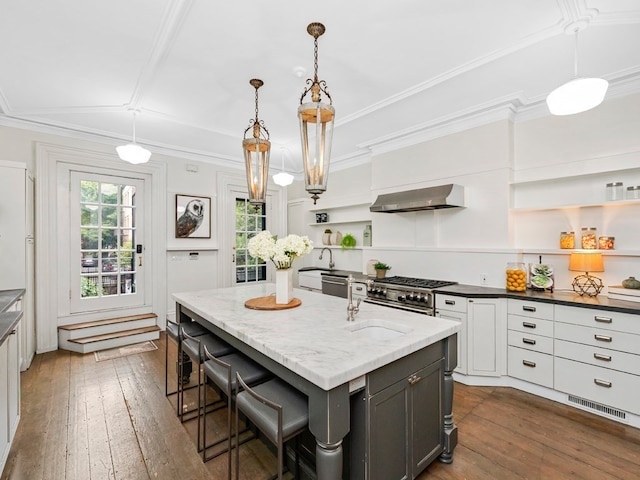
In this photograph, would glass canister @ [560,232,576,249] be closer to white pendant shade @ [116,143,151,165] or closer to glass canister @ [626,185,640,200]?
glass canister @ [626,185,640,200]

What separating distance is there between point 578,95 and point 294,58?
2026mm

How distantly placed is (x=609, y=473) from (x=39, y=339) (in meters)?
5.44

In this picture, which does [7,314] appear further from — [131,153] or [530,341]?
[530,341]

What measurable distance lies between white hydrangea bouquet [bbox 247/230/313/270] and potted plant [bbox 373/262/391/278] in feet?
6.71

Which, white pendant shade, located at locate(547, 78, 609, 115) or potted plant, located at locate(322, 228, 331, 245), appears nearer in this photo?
white pendant shade, located at locate(547, 78, 609, 115)

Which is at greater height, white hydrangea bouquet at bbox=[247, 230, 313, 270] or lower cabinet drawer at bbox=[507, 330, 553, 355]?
white hydrangea bouquet at bbox=[247, 230, 313, 270]

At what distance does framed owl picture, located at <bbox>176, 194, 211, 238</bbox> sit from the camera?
187 inches

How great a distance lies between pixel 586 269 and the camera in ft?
8.98

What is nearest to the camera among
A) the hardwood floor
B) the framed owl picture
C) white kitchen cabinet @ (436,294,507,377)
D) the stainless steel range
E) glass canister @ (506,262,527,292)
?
the hardwood floor

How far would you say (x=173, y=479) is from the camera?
180cm

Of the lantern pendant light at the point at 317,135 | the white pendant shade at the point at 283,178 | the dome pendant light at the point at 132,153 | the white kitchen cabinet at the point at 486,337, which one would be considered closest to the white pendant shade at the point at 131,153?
the dome pendant light at the point at 132,153

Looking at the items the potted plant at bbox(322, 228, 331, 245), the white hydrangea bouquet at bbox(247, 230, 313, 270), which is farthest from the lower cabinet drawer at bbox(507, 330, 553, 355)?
the potted plant at bbox(322, 228, 331, 245)

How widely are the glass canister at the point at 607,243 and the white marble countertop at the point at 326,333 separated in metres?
1.98

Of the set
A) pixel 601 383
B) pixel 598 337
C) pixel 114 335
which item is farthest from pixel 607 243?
pixel 114 335
